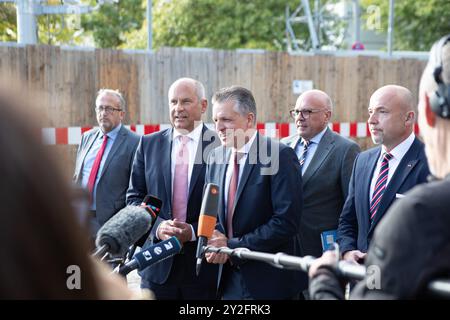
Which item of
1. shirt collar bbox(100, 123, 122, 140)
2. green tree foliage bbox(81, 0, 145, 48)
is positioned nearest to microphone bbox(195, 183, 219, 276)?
shirt collar bbox(100, 123, 122, 140)

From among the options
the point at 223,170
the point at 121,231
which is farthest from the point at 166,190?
the point at 121,231

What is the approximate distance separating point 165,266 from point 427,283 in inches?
136

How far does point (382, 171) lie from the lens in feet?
15.9

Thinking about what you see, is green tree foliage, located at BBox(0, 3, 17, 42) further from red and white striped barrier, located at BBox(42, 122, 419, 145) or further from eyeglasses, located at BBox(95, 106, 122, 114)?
eyeglasses, located at BBox(95, 106, 122, 114)

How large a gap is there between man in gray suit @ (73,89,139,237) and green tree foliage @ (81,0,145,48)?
22.6m

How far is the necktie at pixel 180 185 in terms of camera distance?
17.6ft

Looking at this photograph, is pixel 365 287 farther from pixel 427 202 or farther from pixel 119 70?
pixel 119 70

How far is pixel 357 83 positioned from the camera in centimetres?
1479

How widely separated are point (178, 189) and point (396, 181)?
177 cm

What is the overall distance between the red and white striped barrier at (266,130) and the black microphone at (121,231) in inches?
290

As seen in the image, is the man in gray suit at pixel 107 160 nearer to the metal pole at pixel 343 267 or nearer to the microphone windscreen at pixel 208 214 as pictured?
the microphone windscreen at pixel 208 214

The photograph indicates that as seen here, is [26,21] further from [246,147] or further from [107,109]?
[246,147]
